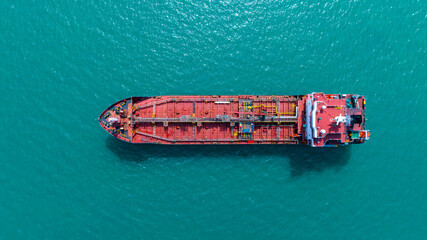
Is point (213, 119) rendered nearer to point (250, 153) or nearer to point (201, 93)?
point (201, 93)

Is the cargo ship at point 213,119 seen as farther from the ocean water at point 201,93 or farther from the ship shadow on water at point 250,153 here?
the ocean water at point 201,93

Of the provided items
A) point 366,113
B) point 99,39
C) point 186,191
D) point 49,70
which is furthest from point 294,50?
point 49,70

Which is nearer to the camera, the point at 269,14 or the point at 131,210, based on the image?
the point at 131,210

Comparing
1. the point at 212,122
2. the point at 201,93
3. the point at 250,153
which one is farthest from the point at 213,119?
the point at 250,153

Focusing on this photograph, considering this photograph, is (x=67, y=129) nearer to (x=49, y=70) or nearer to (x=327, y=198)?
(x=49, y=70)

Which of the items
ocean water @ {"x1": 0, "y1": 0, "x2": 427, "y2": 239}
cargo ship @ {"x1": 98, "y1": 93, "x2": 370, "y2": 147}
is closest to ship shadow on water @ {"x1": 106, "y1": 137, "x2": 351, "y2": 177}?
ocean water @ {"x1": 0, "y1": 0, "x2": 427, "y2": 239}
